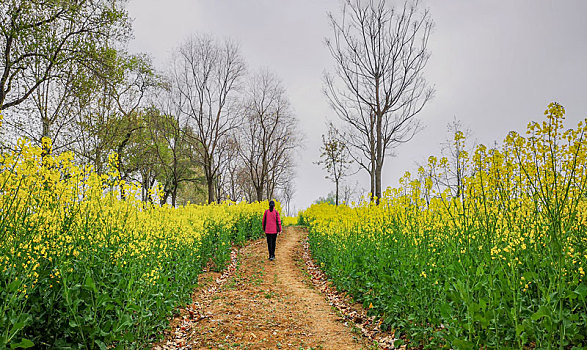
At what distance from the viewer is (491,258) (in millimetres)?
3336

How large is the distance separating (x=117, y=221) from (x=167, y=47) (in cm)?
2100

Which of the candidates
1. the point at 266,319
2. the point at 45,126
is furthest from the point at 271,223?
the point at 45,126

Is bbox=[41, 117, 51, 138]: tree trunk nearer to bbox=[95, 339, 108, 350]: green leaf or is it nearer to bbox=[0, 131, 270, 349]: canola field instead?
bbox=[0, 131, 270, 349]: canola field

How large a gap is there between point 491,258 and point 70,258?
4.40m

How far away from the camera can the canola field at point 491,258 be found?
8.96 feet

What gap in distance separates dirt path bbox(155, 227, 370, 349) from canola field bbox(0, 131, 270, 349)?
951 millimetres

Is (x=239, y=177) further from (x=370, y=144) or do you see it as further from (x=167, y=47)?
(x=370, y=144)

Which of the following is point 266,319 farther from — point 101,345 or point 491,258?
point 491,258

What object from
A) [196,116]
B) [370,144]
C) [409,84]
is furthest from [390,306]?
[196,116]

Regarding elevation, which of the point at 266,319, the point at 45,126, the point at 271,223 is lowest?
the point at 266,319

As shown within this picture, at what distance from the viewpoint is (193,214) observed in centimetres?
964

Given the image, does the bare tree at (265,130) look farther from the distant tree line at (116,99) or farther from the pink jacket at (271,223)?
the pink jacket at (271,223)

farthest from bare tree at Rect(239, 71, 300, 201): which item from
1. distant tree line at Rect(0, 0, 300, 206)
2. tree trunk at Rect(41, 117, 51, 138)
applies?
tree trunk at Rect(41, 117, 51, 138)

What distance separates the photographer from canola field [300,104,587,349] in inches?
108
